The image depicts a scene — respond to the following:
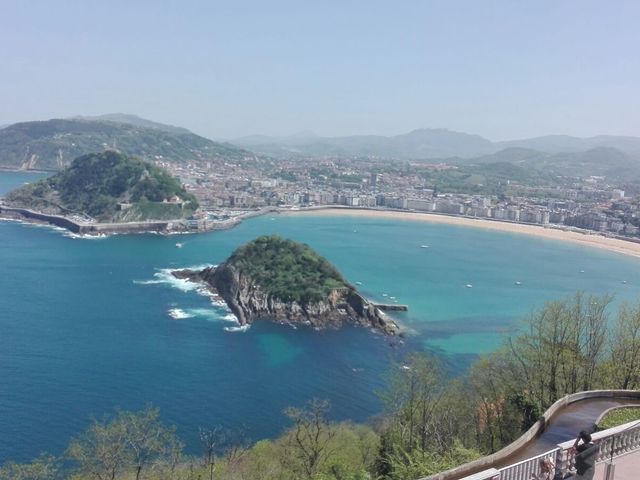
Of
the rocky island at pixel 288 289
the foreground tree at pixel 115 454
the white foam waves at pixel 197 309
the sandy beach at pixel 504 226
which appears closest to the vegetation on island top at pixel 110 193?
the sandy beach at pixel 504 226

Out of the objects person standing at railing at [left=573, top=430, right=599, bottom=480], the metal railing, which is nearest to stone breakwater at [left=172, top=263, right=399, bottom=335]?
the metal railing

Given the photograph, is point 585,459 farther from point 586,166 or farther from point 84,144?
point 586,166

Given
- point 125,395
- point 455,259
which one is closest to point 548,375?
point 125,395

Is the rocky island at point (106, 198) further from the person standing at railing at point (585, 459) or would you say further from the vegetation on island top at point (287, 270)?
the person standing at railing at point (585, 459)

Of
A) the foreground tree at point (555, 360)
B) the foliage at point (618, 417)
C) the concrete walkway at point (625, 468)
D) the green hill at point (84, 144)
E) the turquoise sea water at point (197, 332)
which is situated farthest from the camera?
the green hill at point (84, 144)

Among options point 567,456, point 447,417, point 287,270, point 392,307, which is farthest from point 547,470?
point 287,270

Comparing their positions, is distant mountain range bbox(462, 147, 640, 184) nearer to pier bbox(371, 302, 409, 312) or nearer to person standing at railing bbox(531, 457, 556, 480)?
pier bbox(371, 302, 409, 312)
